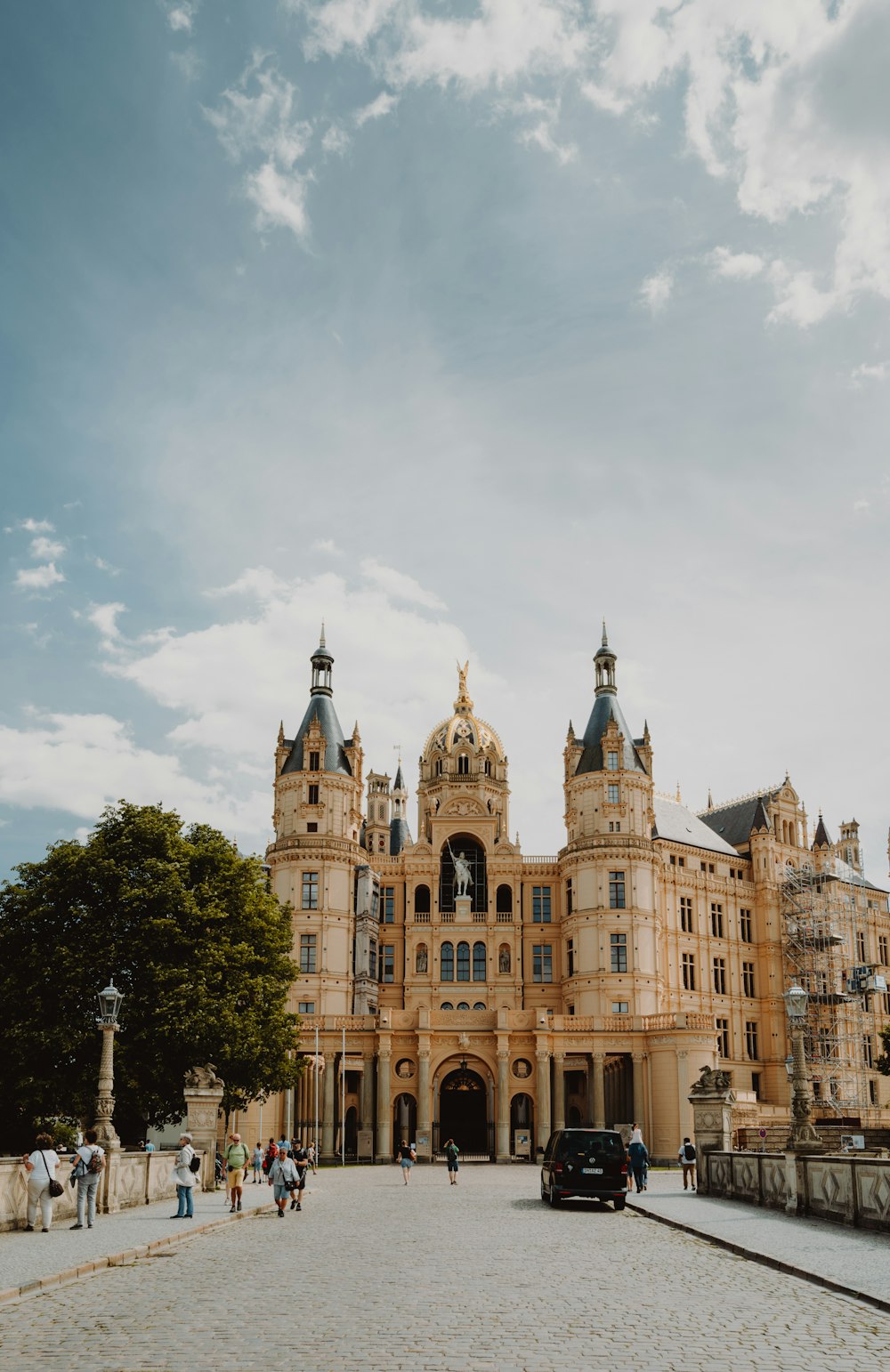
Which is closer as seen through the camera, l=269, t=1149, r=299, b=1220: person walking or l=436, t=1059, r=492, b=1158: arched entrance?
l=269, t=1149, r=299, b=1220: person walking

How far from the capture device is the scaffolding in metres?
80.8

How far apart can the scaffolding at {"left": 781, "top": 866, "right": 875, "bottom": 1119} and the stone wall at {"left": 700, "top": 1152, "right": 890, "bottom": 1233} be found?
5073cm

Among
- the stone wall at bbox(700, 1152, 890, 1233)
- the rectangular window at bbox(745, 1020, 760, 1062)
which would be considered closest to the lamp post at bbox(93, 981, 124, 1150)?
the stone wall at bbox(700, 1152, 890, 1233)

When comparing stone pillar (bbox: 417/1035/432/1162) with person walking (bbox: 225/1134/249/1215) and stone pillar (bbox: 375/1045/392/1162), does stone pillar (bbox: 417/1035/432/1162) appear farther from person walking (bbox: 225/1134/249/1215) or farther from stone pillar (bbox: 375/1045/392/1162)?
person walking (bbox: 225/1134/249/1215)

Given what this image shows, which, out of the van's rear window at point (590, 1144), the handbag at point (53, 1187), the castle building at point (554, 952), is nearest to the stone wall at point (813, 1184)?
the van's rear window at point (590, 1144)

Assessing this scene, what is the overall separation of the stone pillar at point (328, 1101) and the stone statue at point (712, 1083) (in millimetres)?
32420

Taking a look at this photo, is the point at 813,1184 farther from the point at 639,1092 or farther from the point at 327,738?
the point at 327,738

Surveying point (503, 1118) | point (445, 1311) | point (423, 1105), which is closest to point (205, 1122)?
point (445, 1311)

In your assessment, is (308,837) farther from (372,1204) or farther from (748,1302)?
(748,1302)

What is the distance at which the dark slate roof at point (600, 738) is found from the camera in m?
79.0

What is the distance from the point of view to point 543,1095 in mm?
64938

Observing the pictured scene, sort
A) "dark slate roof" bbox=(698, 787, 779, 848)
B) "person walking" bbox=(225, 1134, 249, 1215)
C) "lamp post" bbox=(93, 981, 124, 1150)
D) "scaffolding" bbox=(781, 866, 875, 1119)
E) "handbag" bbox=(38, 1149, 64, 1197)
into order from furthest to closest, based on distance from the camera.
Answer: "dark slate roof" bbox=(698, 787, 779, 848), "scaffolding" bbox=(781, 866, 875, 1119), "person walking" bbox=(225, 1134, 249, 1215), "lamp post" bbox=(93, 981, 124, 1150), "handbag" bbox=(38, 1149, 64, 1197)

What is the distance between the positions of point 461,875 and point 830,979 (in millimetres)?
26864

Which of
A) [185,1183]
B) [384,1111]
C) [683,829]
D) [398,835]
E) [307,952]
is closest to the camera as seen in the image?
[185,1183]
